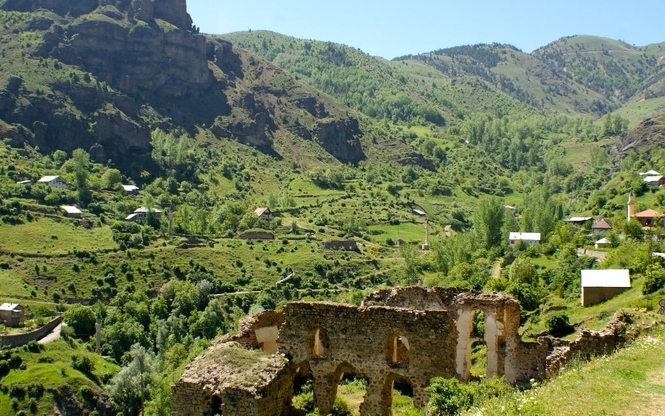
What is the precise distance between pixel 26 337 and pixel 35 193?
48764 mm

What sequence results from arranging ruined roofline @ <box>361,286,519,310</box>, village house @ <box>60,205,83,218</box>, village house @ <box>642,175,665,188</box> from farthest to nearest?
village house @ <box>60,205,83,218</box>
village house @ <box>642,175,665,188</box>
ruined roofline @ <box>361,286,519,310</box>

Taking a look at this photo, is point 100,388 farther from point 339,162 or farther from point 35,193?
point 339,162

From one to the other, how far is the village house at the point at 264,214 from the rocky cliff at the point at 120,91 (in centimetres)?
3884

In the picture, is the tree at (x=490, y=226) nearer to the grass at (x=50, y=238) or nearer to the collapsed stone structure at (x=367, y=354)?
the grass at (x=50, y=238)

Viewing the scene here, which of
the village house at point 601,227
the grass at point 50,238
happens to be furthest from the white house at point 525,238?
the grass at point 50,238

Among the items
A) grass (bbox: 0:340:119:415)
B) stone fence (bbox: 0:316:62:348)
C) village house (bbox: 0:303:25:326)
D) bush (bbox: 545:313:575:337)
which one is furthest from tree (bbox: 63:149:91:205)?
bush (bbox: 545:313:575:337)

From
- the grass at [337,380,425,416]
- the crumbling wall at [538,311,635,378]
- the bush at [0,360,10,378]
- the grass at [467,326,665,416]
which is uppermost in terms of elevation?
the grass at [467,326,665,416]

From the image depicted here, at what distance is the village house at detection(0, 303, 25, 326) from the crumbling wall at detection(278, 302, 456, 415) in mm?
61278

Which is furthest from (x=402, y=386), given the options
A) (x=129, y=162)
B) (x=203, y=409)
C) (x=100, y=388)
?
(x=129, y=162)

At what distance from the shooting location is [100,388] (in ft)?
218

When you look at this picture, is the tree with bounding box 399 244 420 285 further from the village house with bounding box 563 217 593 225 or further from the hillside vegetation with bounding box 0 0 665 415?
the village house with bounding box 563 217 593 225

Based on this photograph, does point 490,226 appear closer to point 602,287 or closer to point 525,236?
point 525,236

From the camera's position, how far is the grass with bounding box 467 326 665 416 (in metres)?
15.4

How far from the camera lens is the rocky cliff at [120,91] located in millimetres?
153625
